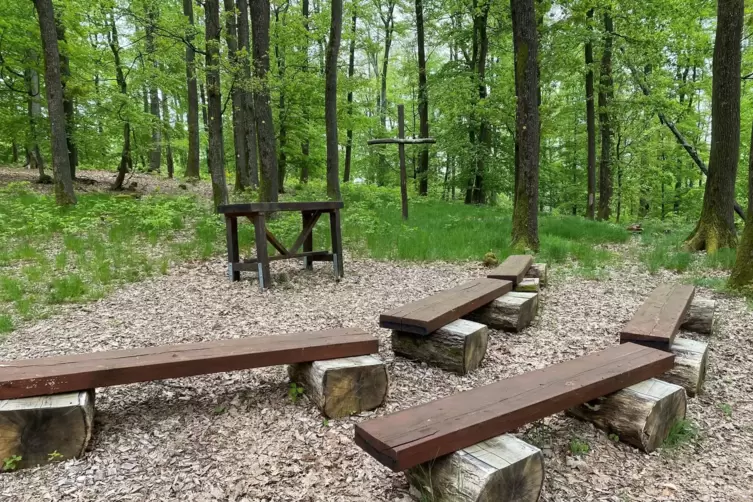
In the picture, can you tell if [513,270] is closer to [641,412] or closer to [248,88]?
[641,412]

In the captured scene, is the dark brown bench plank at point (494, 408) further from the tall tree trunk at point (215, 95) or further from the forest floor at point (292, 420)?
the tall tree trunk at point (215, 95)

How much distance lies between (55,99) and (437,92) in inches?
426

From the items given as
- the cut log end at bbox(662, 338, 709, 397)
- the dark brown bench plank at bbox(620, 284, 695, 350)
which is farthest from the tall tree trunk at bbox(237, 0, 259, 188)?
the cut log end at bbox(662, 338, 709, 397)

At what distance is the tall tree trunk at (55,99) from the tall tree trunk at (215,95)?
12.3 feet

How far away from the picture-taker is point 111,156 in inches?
588

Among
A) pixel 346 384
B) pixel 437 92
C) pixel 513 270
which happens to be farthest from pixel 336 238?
pixel 437 92

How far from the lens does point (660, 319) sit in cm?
359

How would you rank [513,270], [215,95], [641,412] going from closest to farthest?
[641,412], [513,270], [215,95]

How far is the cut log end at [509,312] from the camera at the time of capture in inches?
171

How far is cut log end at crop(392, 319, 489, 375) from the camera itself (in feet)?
11.2

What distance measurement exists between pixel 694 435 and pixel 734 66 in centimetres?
748

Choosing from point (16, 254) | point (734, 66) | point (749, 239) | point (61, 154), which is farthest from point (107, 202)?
point (734, 66)

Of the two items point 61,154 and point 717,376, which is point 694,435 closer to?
point 717,376

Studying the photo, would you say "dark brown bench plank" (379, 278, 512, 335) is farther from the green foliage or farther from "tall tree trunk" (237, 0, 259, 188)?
"tall tree trunk" (237, 0, 259, 188)
